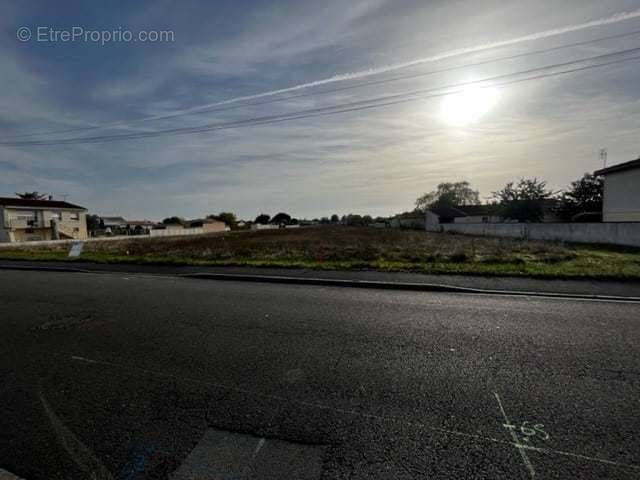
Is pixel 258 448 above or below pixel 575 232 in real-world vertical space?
below

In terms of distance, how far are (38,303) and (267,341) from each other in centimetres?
Result: 618

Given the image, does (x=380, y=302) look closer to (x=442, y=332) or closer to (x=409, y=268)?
(x=442, y=332)

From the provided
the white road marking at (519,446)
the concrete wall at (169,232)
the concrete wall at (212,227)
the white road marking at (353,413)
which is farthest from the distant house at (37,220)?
the white road marking at (519,446)

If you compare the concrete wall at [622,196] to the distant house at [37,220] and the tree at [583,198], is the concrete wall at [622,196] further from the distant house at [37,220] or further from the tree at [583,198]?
the distant house at [37,220]

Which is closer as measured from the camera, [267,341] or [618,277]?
[267,341]

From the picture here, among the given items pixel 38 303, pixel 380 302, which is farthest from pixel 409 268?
pixel 38 303

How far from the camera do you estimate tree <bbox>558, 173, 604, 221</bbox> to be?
32.2 m

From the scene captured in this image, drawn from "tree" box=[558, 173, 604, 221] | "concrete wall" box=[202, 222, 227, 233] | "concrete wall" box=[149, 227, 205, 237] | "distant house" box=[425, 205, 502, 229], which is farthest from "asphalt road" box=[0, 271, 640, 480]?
"concrete wall" box=[202, 222, 227, 233]

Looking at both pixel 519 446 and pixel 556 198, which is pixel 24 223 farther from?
pixel 556 198

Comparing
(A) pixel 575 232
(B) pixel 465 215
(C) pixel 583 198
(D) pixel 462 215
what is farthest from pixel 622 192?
(B) pixel 465 215

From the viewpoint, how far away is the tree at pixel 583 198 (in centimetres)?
3219

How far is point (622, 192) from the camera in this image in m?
20.4

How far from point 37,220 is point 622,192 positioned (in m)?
67.6

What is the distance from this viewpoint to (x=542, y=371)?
10.6ft
